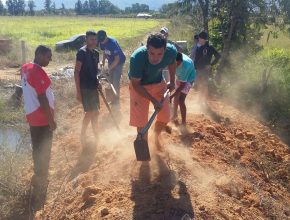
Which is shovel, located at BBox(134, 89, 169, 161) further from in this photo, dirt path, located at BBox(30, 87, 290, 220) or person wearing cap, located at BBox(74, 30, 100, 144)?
person wearing cap, located at BBox(74, 30, 100, 144)

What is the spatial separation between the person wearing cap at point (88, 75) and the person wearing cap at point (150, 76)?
1.26 m

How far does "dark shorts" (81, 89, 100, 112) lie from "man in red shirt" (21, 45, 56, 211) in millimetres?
1003

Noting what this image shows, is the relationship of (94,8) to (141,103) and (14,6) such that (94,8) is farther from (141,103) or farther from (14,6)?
(141,103)

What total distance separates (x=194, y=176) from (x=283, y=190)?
1876 mm

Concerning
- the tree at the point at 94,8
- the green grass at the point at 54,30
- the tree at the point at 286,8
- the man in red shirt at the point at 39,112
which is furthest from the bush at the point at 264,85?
the tree at the point at 94,8

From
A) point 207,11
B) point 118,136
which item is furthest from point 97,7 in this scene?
point 118,136

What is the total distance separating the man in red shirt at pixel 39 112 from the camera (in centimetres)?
443

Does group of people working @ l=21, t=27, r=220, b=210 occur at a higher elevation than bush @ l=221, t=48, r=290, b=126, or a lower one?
higher

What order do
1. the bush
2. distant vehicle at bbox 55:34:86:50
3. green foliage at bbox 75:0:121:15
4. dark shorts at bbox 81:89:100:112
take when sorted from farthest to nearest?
green foliage at bbox 75:0:121:15, distant vehicle at bbox 55:34:86:50, the bush, dark shorts at bbox 81:89:100:112

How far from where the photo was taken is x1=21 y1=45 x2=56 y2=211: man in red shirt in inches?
174

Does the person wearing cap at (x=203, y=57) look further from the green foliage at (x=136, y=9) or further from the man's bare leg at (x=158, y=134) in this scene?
the green foliage at (x=136, y=9)

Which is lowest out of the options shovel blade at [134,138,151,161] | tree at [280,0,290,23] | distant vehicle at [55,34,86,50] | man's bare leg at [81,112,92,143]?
distant vehicle at [55,34,86,50]

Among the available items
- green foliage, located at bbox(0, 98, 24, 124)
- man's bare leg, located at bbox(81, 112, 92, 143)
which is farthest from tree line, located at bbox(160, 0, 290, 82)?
man's bare leg, located at bbox(81, 112, 92, 143)

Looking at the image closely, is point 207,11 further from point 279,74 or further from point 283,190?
point 283,190
